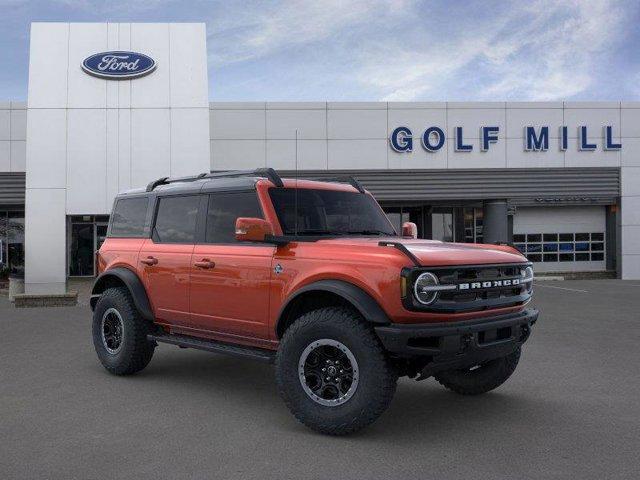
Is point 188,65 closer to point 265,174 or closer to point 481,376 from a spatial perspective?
point 265,174

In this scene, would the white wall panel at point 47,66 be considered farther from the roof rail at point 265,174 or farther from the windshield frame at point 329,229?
the windshield frame at point 329,229

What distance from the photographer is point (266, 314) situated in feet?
17.1

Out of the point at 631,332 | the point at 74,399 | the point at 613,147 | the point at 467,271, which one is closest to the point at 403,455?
the point at 467,271

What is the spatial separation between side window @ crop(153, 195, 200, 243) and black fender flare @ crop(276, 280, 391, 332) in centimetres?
180

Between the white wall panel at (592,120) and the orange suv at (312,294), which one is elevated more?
the white wall panel at (592,120)

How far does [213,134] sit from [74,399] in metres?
19.7

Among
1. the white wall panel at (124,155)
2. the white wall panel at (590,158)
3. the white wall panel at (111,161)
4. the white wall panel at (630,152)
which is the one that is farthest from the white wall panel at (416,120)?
the white wall panel at (111,161)

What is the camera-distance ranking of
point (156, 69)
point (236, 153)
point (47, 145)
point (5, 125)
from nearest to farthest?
point (47, 145) < point (156, 69) < point (5, 125) < point (236, 153)

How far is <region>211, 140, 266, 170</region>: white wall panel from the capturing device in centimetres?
2455

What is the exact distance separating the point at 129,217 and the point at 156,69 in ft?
47.1

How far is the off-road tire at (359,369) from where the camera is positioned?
14.6 feet

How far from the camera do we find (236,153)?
2456 cm

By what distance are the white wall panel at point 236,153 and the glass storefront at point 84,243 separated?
17.6 ft

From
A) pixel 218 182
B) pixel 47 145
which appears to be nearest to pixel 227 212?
pixel 218 182
